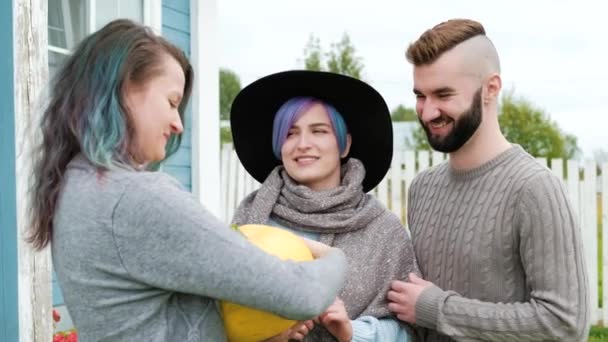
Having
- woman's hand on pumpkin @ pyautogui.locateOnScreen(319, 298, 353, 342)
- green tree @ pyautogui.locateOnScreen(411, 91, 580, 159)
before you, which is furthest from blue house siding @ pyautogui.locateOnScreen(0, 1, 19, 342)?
green tree @ pyautogui.locateOnScreen(411, 91, 580, 159)

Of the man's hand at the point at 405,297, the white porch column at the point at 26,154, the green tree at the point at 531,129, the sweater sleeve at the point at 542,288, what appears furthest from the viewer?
the green tree at the point at 531,129

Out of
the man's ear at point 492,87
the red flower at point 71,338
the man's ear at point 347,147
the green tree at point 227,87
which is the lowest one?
the red flower at point 71,338

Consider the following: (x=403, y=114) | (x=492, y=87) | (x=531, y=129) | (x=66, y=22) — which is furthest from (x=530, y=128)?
(x=492, y=87)

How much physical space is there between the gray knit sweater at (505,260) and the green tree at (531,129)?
17.1 m

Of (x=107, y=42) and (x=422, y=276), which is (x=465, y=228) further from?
(x=107, y=42)

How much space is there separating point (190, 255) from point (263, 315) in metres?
0.35

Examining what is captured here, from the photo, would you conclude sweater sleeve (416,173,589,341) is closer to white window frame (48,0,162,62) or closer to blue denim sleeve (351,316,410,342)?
blue denim sleeve (351,316,410,342)

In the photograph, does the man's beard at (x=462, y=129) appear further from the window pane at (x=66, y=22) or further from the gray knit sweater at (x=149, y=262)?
the window pane at (x=66, y=22)

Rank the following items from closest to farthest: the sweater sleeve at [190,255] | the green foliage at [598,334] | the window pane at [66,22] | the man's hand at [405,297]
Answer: the sweater sleeve at [190,255] → the man's hand at [405,297] → the window pane at [66,22] → the green foliage at [598,334]

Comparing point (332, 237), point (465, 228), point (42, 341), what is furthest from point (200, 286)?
point (42, 341)

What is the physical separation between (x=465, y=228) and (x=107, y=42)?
49.2 inches

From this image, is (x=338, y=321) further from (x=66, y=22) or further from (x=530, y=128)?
(x=530, y=128)

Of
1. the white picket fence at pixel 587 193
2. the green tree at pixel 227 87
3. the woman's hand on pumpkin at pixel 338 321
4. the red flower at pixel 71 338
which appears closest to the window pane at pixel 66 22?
the red flower at pixel 71 338

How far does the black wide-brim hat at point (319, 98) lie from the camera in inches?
A: 105
